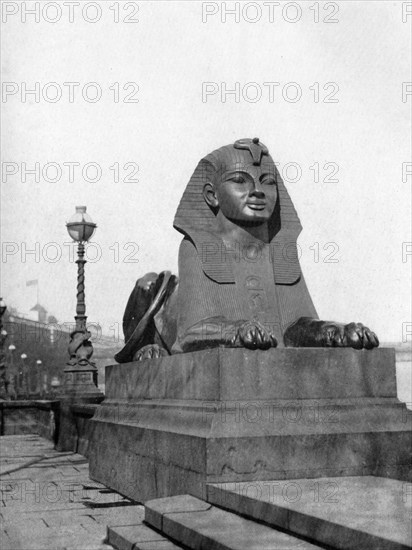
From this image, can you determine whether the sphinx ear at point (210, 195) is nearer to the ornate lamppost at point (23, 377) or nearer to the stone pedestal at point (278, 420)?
the stone pedestal at point (278, 420)

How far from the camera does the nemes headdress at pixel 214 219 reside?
277 inches

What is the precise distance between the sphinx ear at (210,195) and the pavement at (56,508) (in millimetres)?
2625

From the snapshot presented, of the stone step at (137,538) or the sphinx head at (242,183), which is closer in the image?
the stone step at (137,538)

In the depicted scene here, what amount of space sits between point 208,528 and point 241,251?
2.98 metres

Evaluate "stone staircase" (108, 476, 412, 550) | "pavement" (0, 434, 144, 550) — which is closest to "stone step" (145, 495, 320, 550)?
"stone staircase" (108, 476, 412, 550)

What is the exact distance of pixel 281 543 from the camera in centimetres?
411

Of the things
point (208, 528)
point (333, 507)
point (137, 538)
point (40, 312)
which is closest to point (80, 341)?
point (137, 538)

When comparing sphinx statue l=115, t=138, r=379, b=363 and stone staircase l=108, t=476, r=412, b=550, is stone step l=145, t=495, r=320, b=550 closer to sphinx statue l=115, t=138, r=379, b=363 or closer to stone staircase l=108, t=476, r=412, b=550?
stone staircase l=108, t=476, r=412, b=550

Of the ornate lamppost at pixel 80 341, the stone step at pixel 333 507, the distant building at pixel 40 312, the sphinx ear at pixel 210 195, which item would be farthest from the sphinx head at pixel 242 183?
the distant building at pixel 40 312

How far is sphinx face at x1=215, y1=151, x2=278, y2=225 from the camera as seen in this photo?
697cm

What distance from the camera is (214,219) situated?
23.6 ft

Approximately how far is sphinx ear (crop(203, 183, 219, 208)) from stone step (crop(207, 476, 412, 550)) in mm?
2664

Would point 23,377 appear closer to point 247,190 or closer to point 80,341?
point 80,341

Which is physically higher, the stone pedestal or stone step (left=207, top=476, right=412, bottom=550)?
the stone pedestal
